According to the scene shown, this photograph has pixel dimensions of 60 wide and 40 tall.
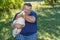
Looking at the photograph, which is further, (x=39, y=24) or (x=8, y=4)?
(x=8, y=4)

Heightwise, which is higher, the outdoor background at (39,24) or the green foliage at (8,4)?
the green foliage at (8,4)

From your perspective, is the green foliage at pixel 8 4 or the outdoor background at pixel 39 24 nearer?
the outdoor background at pixel 39 24

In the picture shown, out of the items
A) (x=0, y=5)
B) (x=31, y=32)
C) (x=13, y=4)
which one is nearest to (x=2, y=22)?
(x=0, y=5)

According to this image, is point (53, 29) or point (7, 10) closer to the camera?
point (53, 29)

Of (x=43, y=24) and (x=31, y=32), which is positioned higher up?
(x=31, y=32)

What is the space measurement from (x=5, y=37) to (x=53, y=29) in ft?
7.21

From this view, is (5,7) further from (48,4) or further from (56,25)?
(48,4)

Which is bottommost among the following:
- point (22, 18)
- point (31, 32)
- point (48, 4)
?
point (48, 4)

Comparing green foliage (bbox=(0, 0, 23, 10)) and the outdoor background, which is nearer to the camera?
the outdoor background

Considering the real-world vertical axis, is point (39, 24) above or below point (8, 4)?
below

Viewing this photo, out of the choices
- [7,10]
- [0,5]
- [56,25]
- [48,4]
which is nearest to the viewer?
[56,25]

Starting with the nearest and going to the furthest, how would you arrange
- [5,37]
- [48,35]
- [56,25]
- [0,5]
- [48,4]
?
[5,37] → [48,35] → [56,25] → [0,5] → [48,4]

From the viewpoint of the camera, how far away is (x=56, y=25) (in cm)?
924

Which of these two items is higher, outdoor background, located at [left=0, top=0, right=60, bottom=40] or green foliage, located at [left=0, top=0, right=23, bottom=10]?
green foliage, located at [left=0, top=0, right=23, bottom=10]
